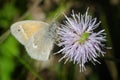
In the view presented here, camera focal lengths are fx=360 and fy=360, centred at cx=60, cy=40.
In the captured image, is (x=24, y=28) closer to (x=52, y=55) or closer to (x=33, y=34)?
(x=33, y=34)

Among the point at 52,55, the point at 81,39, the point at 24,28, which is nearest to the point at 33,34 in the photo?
the point at 24,28

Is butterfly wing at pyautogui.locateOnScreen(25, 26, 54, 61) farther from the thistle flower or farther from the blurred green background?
the blurred green background

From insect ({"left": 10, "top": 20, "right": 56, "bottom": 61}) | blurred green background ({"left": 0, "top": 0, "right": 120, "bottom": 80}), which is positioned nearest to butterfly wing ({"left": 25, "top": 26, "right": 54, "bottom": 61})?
insect ({"left": 10, "top": 20, "right": 56, "bottom": 61})

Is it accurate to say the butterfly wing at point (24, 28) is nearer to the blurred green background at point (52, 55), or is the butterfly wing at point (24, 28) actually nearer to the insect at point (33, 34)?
the insect at point (33, 34)

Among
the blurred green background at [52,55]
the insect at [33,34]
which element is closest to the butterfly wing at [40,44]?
the insect at [33,34]

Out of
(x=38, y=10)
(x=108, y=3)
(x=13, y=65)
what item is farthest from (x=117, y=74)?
(x=38, y=10)

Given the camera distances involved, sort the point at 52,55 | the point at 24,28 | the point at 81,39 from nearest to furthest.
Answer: the point at 81,39, the point at 24,28, the point at 52,55
